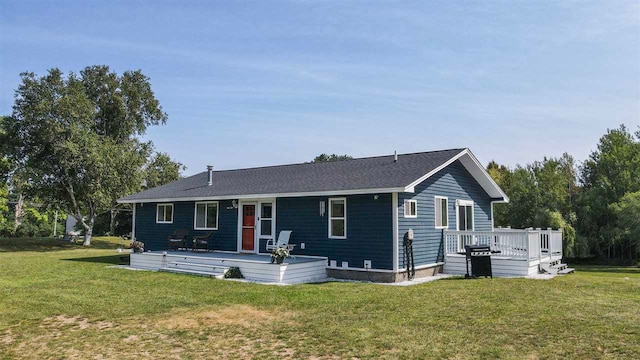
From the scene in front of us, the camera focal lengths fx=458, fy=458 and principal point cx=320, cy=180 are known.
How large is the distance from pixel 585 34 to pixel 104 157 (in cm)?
2505

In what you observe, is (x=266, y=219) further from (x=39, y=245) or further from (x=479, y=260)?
(x=39, y=245)

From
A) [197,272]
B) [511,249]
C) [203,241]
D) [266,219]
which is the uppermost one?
[266,219]

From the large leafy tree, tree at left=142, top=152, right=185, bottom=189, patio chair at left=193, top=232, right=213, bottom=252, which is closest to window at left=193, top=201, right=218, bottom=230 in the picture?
patio chair at left=193, top=232, right=213, bottom=252

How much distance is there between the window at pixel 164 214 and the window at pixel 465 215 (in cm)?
1115

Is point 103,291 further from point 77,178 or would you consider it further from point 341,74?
point 77,178

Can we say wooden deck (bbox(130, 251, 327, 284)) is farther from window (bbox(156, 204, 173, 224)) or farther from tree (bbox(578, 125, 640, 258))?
tree (bbox(578, 125, 640, 258))

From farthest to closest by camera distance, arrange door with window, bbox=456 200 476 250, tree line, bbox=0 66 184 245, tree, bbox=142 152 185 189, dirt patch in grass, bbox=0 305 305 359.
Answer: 1. tree, bbox=142 152 185 189
2. tree line, bbox=0 66 184 245
3. door with window, bbox=456 200 476 250
4. dirt patch in grass, bbox=0 305 305 359

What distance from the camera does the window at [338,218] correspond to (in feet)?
44.1

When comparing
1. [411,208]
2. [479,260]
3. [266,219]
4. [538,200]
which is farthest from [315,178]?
[538,200]

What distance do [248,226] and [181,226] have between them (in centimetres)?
355

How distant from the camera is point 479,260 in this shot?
43.2 feet

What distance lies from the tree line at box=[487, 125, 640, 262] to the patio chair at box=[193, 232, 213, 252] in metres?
21.3

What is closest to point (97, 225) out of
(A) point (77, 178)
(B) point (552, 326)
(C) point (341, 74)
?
(A) point (77, 178)

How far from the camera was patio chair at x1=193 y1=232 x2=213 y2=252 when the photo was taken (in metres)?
16.7
